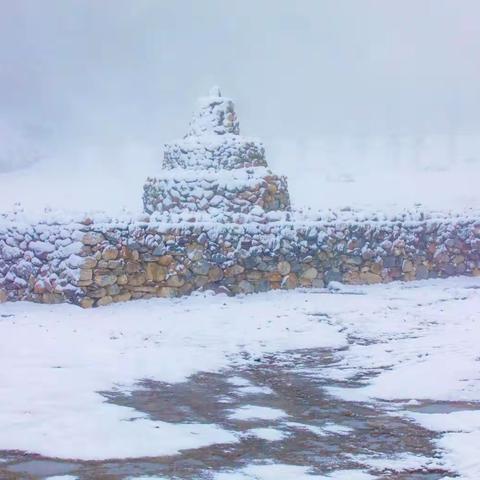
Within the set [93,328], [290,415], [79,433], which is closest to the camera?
[79,433]

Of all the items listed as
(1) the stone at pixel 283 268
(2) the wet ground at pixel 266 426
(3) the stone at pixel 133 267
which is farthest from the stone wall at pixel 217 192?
(2) the wet ground at pixel 266 426

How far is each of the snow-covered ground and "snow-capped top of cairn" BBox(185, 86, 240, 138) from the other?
12.2 ft

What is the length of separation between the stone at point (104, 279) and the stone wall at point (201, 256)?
0.01m

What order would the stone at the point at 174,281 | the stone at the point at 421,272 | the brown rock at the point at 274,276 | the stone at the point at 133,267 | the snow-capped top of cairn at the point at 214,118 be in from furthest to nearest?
the snow-capped top of cairn at the point at 214,118 < the stone at the point at 421,272 < the brown rock at the point at 274,276 < the stone at the point at 174,281 < the stone at the point at 133,267

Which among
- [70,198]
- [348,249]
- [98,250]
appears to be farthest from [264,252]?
[70,198]

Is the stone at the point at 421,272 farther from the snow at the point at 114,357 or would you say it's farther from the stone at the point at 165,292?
the stone at the point at 165,292

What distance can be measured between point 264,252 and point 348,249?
5.29 ft

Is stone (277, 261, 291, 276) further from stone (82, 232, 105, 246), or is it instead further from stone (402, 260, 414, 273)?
stone (82, 232, 105, 246)

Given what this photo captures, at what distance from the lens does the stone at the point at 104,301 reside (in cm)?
Answer: 1338

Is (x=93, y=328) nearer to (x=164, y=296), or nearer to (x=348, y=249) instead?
(x=164, y=296)

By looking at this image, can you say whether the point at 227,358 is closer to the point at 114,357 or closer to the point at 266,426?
the point at 114,357

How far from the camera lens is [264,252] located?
14430 millimetres

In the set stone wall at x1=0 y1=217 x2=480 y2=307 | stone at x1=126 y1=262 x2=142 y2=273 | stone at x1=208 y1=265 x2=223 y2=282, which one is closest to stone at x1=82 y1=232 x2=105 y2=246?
stone wall at x1=0 y1=217 x2=480 y2=307

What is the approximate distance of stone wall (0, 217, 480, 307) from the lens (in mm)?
13320
